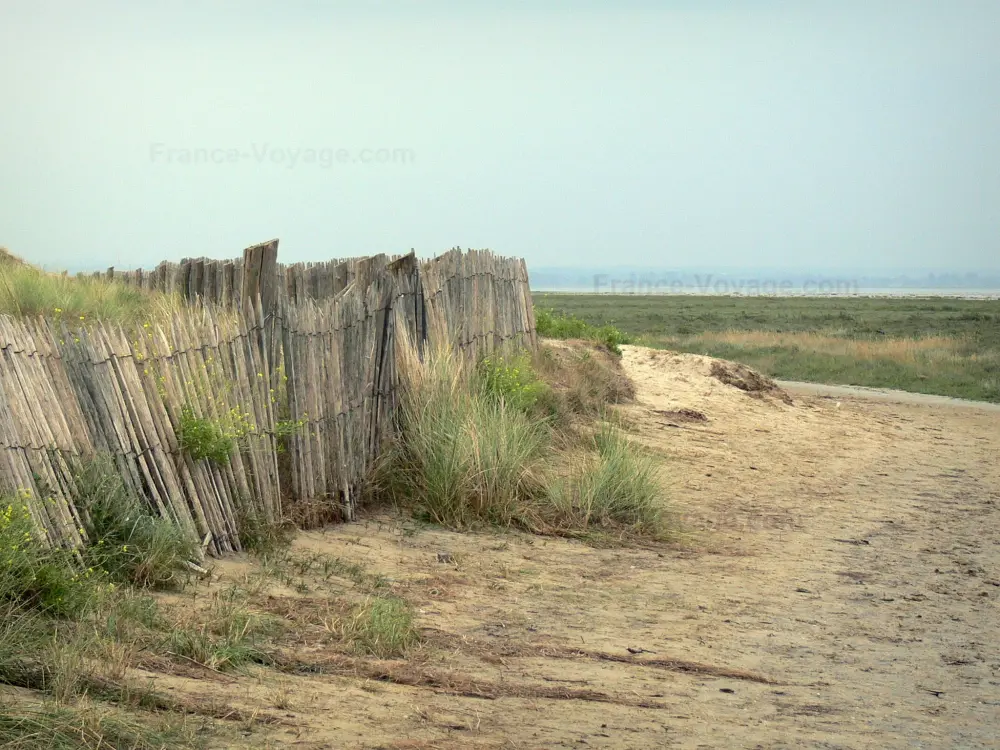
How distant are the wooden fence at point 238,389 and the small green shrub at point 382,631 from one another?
46.7 inches

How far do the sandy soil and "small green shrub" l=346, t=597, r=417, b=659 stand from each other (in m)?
0.12

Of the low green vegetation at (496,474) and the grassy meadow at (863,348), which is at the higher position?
the low green vegetation at (496,474)

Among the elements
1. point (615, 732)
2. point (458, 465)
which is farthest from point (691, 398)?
point (615, 732)

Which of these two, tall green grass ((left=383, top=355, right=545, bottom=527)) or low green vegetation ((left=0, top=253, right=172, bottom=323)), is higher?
low green vegetation ((left=0, top=253, right=172, bottom=323))

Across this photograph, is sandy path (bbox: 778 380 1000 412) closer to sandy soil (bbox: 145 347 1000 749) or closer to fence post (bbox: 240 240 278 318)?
sandy soil (bbox: 145 347 1000 749)

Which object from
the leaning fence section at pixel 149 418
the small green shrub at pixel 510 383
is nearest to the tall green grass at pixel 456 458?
the small green shrub at pixel 510 383

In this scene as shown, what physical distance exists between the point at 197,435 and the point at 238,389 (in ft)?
2.21

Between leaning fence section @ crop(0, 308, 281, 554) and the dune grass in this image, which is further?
the dune grass

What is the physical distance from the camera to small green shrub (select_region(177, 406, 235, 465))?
19.1 ft

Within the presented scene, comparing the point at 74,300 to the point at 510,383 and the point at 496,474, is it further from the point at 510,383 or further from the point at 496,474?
the point at 496,474

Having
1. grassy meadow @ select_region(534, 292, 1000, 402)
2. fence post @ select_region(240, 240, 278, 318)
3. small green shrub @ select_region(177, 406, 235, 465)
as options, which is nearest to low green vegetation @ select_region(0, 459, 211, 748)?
small green shrub @ select_region(177, 406, 235, 465)

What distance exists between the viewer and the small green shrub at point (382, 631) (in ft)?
16.0

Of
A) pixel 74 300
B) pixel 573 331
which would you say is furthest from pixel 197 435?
pixel 573 331

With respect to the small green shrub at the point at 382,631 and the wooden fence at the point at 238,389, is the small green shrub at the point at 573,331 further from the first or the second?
the small green shrub at the point at 382,631
